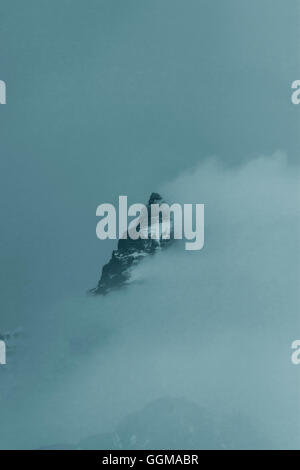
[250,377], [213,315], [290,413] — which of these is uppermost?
[213,315]

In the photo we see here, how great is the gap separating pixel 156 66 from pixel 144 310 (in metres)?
2.18

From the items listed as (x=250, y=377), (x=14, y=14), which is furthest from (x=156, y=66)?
(x=250, y=377)

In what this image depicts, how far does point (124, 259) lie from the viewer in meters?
4.61

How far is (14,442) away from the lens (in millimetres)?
4430

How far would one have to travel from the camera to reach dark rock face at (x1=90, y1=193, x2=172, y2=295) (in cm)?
461

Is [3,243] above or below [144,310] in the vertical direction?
above

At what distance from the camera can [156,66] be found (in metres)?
4.74

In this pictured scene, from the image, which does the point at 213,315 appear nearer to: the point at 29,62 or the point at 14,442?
the point at 14,442

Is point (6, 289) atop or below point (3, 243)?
below

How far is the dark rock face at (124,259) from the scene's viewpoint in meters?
4.61
